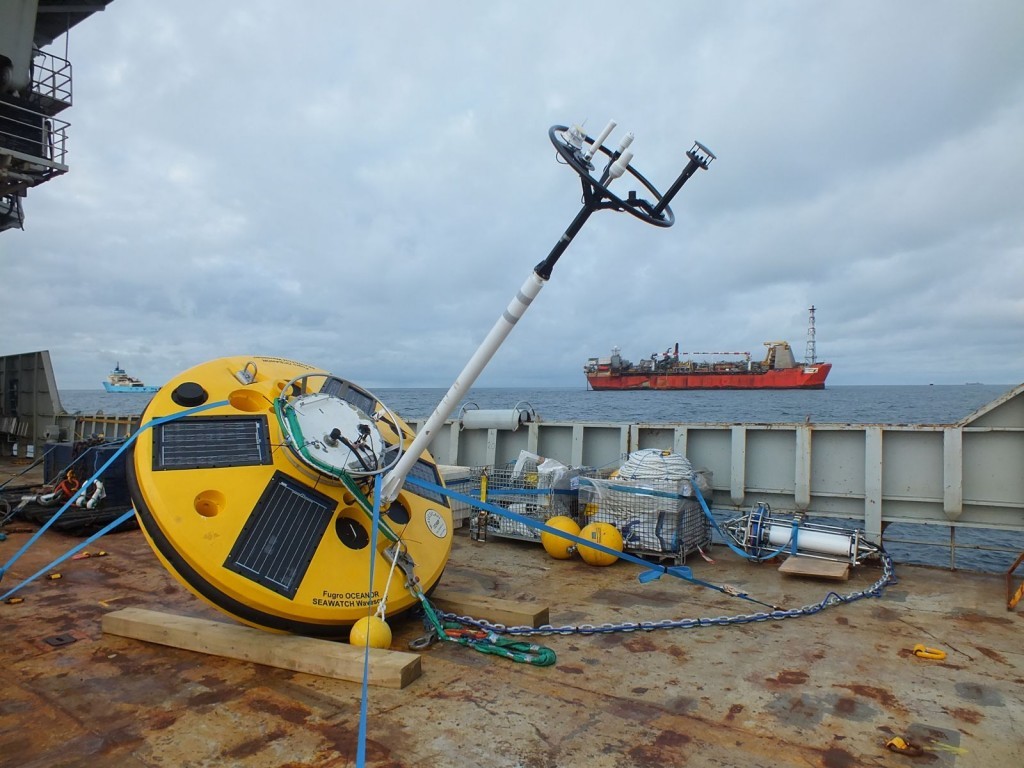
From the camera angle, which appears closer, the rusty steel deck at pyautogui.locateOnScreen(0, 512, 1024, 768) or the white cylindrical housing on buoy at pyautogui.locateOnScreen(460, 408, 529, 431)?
the rusty steel deck at pyautogui.locateOnScreen(0, 512, 1024, 768)

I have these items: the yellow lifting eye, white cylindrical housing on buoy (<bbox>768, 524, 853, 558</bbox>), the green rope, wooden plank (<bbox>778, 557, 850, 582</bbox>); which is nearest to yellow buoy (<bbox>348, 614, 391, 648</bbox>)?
the green rope

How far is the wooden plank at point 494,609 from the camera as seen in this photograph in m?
4.68

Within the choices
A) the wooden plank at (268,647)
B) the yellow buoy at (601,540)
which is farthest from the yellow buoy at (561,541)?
the wooden plank at (268,647)

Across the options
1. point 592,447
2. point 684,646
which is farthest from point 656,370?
point 684,646

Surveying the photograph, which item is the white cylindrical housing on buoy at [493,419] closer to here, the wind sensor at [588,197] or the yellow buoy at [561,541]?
the yellow buoy at [561,541]

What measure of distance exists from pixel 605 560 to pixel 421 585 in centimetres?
284

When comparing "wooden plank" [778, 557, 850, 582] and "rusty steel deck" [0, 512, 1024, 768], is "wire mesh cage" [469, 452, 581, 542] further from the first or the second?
"wooden plank" [778, 557, 850, 582]

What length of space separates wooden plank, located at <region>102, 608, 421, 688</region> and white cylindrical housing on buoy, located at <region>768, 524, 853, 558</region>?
4.94 metres

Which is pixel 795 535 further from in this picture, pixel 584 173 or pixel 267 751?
pixel 267 751

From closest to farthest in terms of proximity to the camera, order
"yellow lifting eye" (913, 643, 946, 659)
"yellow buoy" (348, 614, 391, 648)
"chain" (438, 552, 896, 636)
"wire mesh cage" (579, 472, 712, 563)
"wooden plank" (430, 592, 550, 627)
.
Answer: "yellow buoy" (348, 614, 391, 648) < "yellow lifting eye" (913, 643, 946, 659) < "chain" (438, 552, 896, 636) < "wooden plank" (430, 592, 550, 627) < "wire mesh cage" (579, 472, 712, 563)

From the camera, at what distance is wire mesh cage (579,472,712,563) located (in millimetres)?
6945

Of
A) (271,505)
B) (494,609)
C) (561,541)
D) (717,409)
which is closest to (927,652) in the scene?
(494,609)

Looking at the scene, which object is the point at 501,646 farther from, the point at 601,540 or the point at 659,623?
the point at 601,540

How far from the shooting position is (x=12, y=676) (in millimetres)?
3682
